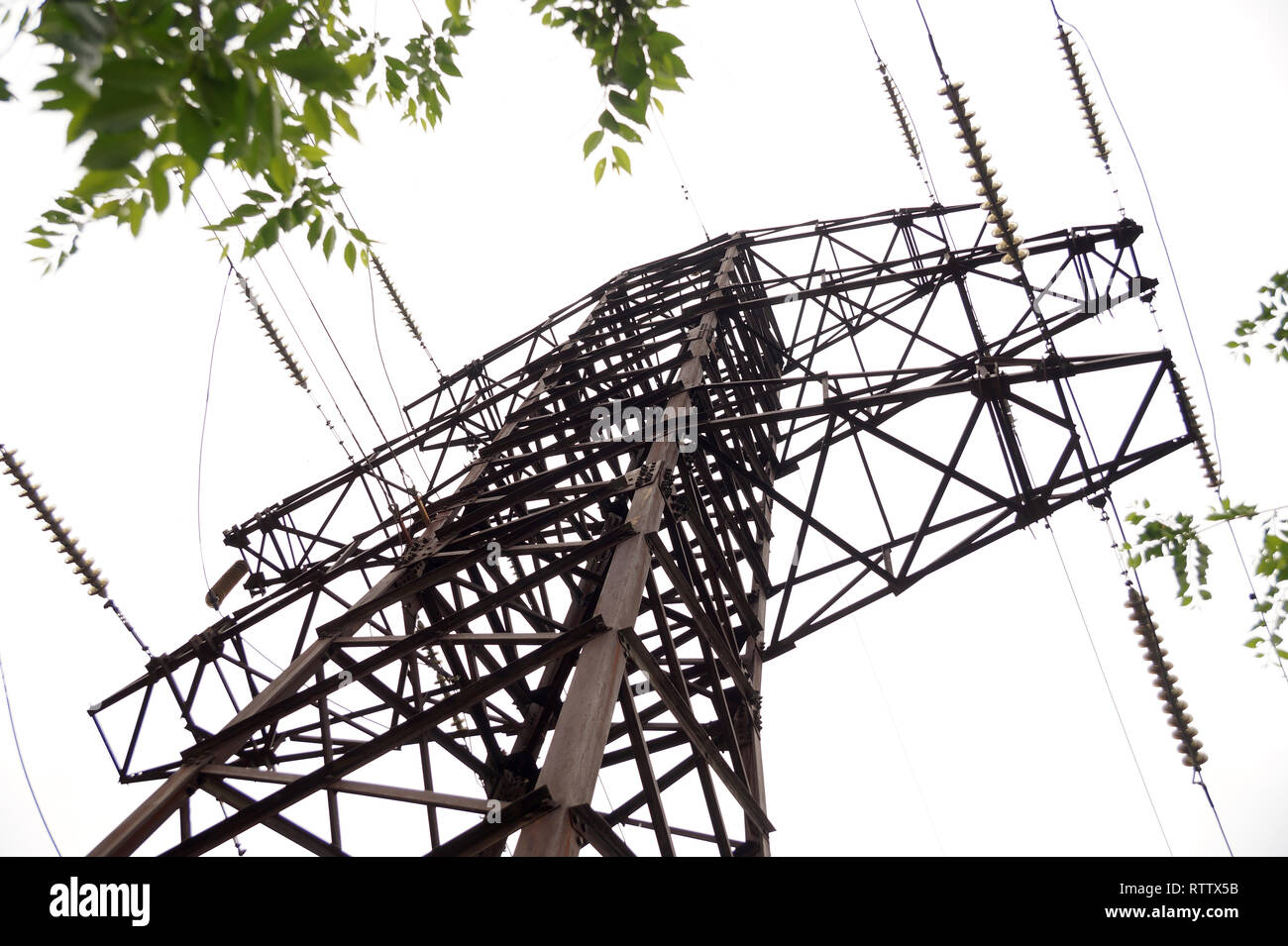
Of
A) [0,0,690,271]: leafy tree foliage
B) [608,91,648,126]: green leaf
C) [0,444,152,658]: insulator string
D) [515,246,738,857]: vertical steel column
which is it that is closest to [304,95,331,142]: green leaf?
[0,0,690,271]: leafy tree foliage

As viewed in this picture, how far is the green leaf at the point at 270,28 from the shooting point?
6.53ft

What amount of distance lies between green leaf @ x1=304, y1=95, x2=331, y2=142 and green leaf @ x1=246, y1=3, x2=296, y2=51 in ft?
0.58

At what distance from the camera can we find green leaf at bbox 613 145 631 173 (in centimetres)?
326

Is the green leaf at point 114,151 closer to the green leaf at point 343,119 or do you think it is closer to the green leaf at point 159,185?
the green leaf at point 159,185

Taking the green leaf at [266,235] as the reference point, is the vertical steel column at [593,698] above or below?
below

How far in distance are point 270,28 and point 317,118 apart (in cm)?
25

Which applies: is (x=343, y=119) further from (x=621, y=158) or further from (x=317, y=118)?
(x=621, y=158)

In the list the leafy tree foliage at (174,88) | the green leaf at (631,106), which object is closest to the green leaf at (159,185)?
the leafy tree foliage at (174,88)

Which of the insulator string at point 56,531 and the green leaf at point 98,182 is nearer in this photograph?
the green leaf at point 98,182

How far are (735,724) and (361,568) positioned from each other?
11.6ft

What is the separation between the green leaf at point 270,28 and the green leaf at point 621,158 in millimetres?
1440
